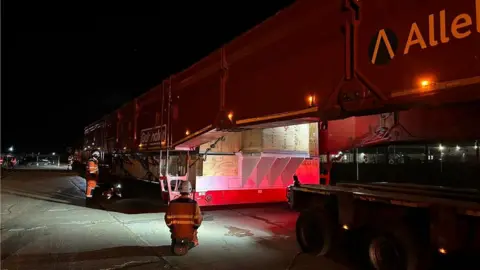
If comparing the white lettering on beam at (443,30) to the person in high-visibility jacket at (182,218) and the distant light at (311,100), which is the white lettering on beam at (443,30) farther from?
the person in high-visibility jacket at (182,218)

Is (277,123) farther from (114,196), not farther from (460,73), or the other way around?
(114,196)

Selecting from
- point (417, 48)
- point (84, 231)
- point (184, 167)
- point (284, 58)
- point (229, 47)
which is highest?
point (229, 47)

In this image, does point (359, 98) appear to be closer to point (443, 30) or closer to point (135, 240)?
point (443, 30)

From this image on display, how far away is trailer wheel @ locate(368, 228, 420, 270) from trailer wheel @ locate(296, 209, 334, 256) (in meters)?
0.89

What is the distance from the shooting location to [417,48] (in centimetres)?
310

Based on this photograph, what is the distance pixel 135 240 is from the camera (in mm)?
7164

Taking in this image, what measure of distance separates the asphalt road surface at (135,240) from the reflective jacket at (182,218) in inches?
14.8

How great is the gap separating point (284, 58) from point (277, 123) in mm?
781

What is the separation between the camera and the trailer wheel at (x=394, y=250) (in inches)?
172

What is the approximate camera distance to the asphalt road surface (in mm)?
5738

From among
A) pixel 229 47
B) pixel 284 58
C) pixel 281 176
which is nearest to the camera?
pixel 284 58

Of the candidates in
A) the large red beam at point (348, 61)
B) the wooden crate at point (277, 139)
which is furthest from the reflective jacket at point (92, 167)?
the large red beam at point (348, 61)

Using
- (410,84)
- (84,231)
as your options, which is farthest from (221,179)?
(410,84)

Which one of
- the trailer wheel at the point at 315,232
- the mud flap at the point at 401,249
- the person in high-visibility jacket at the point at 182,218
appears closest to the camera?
the mud flap at the point at 401,249
